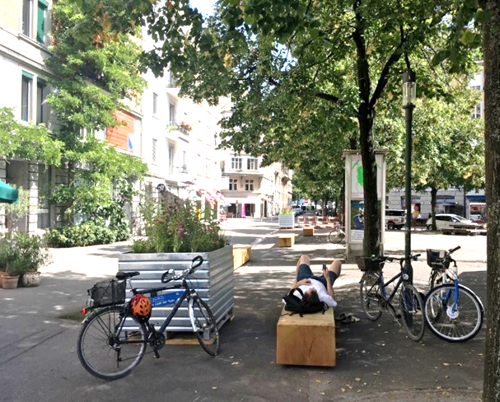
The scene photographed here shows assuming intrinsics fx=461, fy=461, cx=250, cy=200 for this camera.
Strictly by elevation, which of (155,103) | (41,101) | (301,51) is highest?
(155,103)

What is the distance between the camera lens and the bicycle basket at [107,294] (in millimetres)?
4477

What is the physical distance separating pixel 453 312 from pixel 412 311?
47cm

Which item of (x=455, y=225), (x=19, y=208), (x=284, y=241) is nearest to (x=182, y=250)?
(x=19, y=208)

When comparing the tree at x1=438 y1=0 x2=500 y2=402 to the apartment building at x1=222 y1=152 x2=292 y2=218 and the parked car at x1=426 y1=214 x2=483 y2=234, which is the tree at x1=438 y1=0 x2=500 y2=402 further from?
the apartment building at x1=222 y1=152 x2=292 y2=218

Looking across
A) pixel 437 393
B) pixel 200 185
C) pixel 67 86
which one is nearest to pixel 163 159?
pixel 200 185

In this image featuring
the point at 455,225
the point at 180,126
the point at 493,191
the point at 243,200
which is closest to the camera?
the point at 493,191

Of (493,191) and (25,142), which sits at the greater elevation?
(25,142)

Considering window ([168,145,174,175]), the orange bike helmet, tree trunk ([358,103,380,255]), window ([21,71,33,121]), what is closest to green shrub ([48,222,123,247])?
window ([21,71,33,121])

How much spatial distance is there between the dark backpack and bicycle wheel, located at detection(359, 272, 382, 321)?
1565 millimetres

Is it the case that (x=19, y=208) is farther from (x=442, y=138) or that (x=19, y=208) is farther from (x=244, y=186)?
(x=244, y=186)

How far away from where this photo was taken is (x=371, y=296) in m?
6.60

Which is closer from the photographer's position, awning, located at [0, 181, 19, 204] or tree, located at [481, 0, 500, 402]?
tree, located at [481, 0, 500, 402]

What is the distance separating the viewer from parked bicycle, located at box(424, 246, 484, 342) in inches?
214

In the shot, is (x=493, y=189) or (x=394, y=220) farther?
(x=394, y=220)
